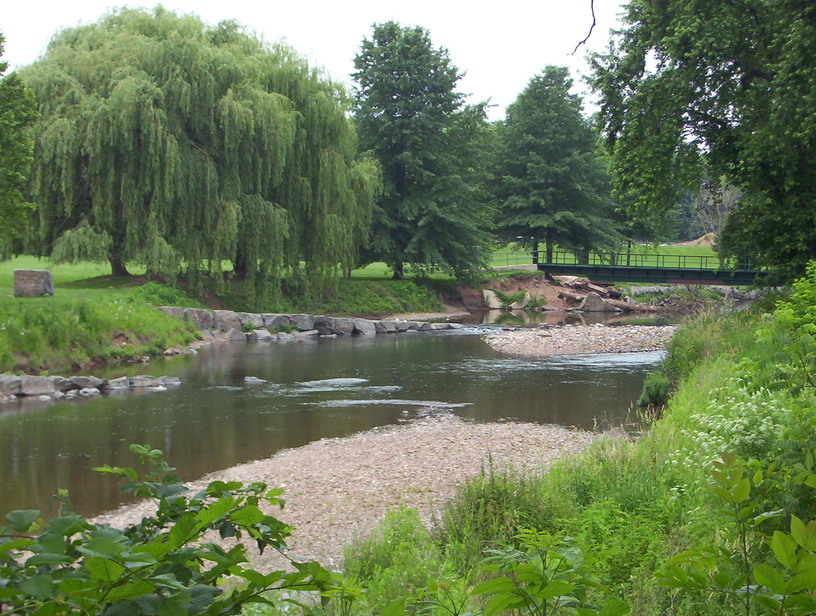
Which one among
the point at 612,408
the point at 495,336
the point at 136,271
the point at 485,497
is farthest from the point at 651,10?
the point at 136,271

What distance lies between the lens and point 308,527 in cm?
955

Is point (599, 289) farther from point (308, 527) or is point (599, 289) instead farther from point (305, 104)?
point (308, 527)

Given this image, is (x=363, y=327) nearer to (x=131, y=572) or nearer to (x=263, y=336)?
(x=263, y=336)

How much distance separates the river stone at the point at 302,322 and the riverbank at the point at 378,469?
52.1 feet

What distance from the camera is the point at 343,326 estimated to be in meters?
32.6

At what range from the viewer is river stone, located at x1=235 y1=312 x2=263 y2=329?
29922 millimetres

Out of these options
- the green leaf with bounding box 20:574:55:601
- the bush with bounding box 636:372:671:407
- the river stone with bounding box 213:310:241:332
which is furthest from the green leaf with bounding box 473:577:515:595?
the river stone with bounding box 213:310:241:332

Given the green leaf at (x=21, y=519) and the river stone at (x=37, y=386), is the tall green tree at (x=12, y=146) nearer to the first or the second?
the river stone at (x=37, y=386)

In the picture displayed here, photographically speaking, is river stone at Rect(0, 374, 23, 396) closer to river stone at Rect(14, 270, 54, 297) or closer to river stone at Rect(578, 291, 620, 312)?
river stone at Rect(14, 270, 54, 297)

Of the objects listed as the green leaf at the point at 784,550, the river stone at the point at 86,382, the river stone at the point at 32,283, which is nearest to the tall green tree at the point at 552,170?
the river stone at the point at 32,283

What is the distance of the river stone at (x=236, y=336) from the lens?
2884 centimetres

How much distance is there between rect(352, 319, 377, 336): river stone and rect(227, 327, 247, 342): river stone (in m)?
5.28

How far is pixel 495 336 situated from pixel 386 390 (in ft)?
37.6

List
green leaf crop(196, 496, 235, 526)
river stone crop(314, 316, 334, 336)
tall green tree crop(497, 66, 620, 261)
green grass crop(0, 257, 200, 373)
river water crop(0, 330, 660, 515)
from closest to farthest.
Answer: green leaf crop(196, 496, 235, 526) → river water crop(0, 330, 660, 515) → green grass crop(0, 257, 200, 373) → river stone crop(314, 316, 334, 336) → tall green tree crop(497, 66, 620, 261)
